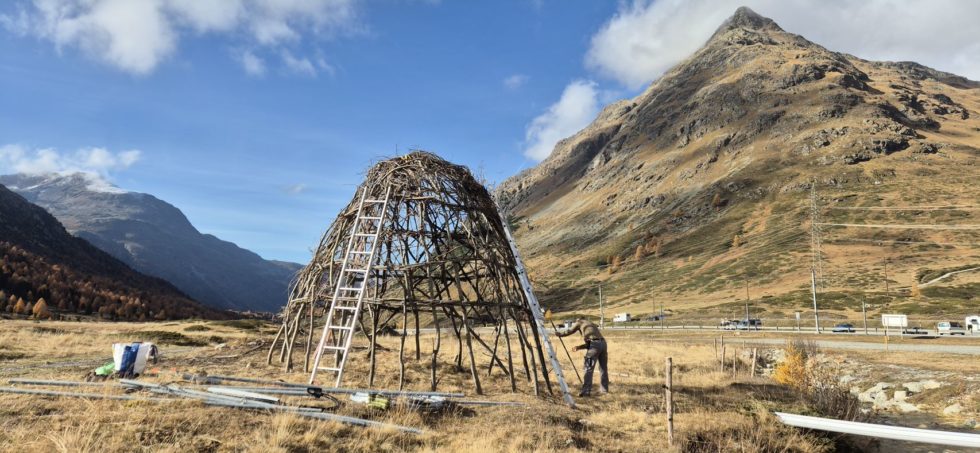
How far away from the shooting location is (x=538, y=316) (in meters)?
12.6

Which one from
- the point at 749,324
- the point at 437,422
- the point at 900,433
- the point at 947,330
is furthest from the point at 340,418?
the point at 749,324

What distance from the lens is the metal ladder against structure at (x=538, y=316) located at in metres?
12.0

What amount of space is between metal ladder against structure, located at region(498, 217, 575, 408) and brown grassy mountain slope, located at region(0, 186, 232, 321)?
55.0m

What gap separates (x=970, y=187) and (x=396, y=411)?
421 ft

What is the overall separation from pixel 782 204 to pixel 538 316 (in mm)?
121803

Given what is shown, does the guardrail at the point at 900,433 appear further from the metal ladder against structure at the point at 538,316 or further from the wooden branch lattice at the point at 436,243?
the wooden branch lattice at the point at 436,243

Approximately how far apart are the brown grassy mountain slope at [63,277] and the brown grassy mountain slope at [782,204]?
5484 centimetres

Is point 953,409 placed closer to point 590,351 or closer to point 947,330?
point 590,351

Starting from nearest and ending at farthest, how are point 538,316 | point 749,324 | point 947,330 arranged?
point 538,316
point 947,330
point 749,324

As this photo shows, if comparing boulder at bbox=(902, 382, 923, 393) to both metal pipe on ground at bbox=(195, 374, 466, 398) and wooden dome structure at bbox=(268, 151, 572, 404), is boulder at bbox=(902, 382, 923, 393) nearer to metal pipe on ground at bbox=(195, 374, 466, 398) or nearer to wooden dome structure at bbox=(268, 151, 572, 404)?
wooden dome structure at bbox=(268, 151, 572, 404)

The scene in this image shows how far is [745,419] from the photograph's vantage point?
1081 centimetres

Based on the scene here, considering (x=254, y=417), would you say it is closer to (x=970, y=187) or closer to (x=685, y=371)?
(x=685, y=371)

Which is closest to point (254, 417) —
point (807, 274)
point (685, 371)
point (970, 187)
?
Answer: point (685, 371)

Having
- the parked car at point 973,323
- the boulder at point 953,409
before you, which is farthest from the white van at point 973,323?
the boulder at point 953,409
